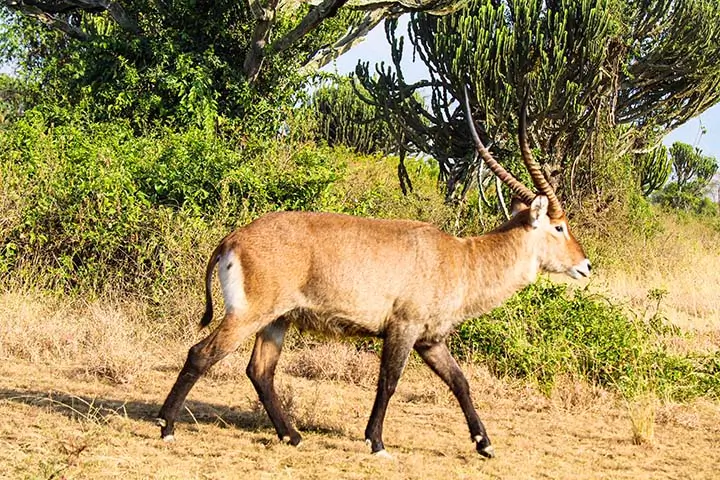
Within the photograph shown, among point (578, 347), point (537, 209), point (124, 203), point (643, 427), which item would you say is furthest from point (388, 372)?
point (124, 203)

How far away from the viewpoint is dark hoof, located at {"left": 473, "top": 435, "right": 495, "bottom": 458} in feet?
19.0

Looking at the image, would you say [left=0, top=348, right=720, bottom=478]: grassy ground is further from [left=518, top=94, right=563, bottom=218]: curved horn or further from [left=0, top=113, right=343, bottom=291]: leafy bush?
[left=0, top=113, right=343, bottom=291]: leafy bush

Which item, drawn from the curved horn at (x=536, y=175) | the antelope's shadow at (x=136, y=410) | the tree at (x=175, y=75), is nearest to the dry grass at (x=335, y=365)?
the antelope's shadow at (x=136, y=410)

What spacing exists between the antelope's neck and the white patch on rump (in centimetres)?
158

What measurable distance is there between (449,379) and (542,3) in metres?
11.7

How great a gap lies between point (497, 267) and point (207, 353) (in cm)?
213

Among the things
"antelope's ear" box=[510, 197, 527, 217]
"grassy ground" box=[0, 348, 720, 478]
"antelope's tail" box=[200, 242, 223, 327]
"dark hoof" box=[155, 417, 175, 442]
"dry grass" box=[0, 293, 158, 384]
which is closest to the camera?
"grassy ground" box=[0, 348, 720, 478]

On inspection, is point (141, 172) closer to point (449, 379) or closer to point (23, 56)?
point (449, 379)

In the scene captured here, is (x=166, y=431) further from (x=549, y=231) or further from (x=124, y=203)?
(x=124, y=203)

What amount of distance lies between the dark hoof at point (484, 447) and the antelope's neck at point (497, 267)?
86cm

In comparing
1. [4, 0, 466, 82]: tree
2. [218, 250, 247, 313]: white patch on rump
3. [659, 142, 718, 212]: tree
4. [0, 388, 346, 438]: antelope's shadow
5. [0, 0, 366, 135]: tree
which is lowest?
[0, 388, 346, 438]: antelope's shadow

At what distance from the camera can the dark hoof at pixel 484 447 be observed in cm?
578

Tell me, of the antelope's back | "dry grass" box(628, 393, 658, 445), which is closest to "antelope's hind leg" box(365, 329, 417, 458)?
the antelope's back

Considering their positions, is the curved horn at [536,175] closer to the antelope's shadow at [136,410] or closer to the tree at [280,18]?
the antelope's shadow at [136,410]
